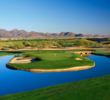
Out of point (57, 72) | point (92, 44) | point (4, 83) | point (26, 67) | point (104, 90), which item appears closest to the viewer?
point (104, 90)

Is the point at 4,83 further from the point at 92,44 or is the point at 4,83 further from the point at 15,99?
the point at 92,44

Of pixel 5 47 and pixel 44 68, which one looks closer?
pixel 44 68

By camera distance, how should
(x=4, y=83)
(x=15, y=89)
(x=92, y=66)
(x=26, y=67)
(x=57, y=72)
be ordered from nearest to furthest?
(x=15, y=89) → (x=4, y=83) → (x=57, y=72) → (x=26, y=67) → (x=92, y=66)

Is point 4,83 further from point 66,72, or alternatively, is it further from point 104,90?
point 104,90

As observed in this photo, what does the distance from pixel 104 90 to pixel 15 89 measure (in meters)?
17.6

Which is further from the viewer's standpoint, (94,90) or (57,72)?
(57,72)

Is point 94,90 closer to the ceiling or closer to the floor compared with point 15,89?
closer to the ceiling

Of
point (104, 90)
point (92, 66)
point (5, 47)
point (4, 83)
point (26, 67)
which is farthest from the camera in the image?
point (5, 47)

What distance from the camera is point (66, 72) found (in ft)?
200

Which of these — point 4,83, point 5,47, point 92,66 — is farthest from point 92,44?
point 4,83

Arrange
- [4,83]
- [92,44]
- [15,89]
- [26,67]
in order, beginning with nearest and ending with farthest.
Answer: [15,89] < [4,83] < [26,67] < [92,44]

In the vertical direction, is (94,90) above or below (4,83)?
above

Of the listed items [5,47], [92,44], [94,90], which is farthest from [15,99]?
[92,44]

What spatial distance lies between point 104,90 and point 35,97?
8.03 meters
